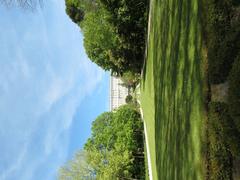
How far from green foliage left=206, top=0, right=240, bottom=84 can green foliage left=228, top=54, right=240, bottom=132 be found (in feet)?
1.82

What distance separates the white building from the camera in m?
47.5

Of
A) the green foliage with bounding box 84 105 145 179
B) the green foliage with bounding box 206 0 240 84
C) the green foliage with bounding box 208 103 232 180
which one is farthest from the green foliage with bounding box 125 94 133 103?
the green foliage with bounding box 208 103 232 180

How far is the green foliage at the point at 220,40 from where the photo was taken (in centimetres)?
753

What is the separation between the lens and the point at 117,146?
1151 inches

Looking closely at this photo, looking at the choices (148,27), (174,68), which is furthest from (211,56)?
(148,27)

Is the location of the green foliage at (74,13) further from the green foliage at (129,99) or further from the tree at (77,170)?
the tree at (77,170)

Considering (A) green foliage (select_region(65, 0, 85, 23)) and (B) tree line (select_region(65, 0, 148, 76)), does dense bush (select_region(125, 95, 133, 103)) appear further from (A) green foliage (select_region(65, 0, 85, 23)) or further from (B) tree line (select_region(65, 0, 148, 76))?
(B) tree line (select_region(65, 0, 148, 76))

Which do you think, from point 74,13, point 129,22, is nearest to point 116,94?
point 74,13

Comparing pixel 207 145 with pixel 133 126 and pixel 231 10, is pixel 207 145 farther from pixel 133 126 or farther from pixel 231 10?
pixel 133 126

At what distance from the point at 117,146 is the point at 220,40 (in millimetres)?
22224

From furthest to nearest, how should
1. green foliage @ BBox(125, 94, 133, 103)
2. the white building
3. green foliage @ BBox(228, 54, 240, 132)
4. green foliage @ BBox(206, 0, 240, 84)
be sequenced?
the white building → green foliage @ BBox(125, 94, 133, 103) → green foliage @ BBox(206, 0, 240, 84) → green foliage @ BBox(228, 54, 240, 132)

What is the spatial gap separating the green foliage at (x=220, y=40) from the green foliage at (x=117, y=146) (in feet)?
65.3

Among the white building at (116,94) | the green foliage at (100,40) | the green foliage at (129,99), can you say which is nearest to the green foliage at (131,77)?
the green foliage at (129,99)

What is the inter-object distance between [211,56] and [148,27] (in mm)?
13640
